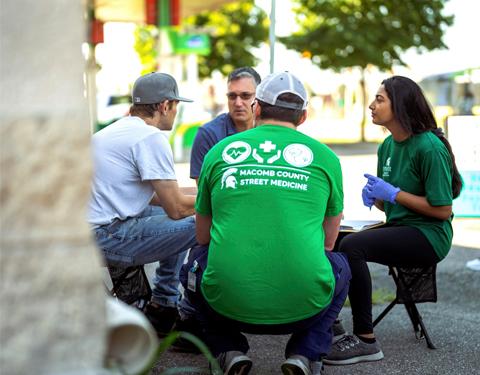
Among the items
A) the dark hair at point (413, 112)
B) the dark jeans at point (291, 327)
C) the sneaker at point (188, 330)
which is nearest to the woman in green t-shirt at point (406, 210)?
the dark hair at point (413, 112)

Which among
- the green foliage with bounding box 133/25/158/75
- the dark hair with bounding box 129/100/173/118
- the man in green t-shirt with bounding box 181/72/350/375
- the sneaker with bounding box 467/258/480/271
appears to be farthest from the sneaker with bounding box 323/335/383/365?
the green foliage with bounding box 133/25/158/75

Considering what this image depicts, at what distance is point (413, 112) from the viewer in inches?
143

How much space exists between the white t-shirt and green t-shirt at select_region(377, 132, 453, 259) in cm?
139

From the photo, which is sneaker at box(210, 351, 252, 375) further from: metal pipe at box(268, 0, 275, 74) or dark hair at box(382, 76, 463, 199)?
metal pipe at box(268, 0, 275, 74)

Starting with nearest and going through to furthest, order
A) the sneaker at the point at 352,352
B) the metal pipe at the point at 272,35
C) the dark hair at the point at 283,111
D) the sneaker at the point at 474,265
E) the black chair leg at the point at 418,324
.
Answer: the dark hair at the point at 283,111 → the sneaker at the point at 352,352 → the black chair leg at the point at 418,324 → the metal pipe at the point at 272,35 → the sneaker at the point at 474,265

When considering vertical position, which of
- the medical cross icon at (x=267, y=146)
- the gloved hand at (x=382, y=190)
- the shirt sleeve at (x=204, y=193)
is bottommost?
the gloved hand at (x=382, y=190)

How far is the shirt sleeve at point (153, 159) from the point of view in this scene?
3.29 meters

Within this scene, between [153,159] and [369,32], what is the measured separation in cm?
2073

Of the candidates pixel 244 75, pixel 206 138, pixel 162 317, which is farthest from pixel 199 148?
pixel 162 317

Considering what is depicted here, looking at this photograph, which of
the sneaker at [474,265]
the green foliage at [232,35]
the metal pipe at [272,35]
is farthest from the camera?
the green foliage at [232,35]

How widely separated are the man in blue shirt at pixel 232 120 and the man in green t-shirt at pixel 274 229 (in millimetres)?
1535

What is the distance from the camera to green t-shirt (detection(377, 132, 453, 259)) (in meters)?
3.39

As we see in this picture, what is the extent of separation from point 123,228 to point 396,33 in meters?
21.6

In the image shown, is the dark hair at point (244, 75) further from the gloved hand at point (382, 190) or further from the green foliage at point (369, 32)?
the green foliage at point (369, 32)
